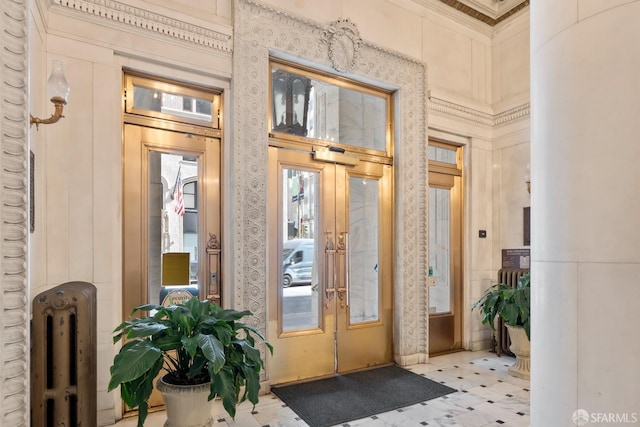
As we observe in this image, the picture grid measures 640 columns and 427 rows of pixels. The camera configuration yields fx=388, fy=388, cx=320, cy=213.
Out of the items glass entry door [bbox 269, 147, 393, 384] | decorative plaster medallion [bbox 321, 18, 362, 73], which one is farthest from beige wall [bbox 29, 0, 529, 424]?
glass entry door [bbox 269, 147, 393, 384]

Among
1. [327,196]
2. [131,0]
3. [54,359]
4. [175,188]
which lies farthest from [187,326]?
[131,0]

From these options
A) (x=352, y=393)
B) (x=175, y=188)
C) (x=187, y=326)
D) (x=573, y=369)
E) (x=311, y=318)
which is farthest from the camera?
(x=311, y=318)

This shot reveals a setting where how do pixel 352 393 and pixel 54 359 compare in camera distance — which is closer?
pixel 54 359

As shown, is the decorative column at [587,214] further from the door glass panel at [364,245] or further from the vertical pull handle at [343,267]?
the door glass panel at [364,245]

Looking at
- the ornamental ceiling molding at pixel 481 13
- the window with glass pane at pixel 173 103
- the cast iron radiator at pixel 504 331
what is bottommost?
the cast iron radiator at pixel 504 331

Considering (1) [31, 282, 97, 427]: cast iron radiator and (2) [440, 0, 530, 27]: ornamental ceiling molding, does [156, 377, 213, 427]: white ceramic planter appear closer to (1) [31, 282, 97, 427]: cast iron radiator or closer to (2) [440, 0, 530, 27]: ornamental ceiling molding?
(1) [31, 282, 97, 427]: cast iron radiator

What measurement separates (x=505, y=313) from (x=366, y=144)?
2.32 m

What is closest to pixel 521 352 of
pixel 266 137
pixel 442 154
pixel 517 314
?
pixel 517 314

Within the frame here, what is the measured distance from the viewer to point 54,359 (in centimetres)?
221

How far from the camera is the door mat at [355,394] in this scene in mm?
3104

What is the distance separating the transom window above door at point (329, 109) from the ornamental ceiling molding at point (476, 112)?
0.69m

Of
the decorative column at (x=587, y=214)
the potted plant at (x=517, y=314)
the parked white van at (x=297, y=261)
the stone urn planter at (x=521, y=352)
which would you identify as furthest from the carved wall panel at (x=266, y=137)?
the decorative column at (x=587, y=214)

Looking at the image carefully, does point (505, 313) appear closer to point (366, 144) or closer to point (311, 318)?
point (311, 318)

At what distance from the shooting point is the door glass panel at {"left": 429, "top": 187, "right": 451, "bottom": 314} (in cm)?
489
